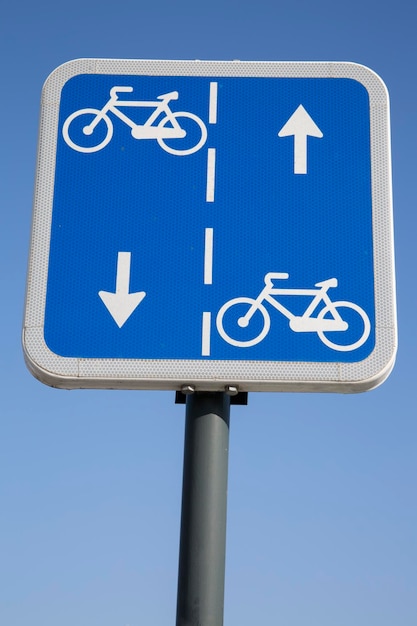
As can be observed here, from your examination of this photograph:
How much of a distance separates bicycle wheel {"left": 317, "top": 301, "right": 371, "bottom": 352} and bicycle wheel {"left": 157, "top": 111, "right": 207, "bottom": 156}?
64 cm

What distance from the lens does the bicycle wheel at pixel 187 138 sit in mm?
2691

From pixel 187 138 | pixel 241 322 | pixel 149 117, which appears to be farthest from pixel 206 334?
pixel 149 117

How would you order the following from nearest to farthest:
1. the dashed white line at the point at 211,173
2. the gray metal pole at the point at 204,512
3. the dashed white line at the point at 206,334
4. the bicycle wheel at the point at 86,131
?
the gray metal pole at the point at 204,512
the dashed white line at the point at 206,334
the dashed white line at the point at 211,173
the bicycle wheel at the point at 86,131

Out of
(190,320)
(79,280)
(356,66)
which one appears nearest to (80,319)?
(79,280)

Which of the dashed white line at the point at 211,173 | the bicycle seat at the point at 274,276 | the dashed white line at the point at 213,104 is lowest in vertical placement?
the bicycle seat at the point at 274,276

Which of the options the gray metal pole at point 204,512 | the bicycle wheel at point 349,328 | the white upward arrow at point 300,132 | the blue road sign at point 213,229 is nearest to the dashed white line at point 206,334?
the blue road sign at point 213,229

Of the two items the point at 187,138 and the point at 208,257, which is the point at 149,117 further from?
the point at 208,257

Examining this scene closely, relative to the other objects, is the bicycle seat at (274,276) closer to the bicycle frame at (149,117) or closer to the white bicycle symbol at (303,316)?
the white bicycle symbol at (303,316)

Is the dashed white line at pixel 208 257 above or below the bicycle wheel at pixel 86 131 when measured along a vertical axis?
below

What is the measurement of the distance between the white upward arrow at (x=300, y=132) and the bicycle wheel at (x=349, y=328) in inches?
17.6

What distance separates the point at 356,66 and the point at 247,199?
0.57 m

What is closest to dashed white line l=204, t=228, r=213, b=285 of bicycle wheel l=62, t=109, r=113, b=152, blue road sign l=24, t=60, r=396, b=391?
blue road sign l=24, t=60, r=396, b=391

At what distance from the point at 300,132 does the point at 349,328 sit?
635 mm

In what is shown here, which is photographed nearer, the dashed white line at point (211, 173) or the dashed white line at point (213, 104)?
the dashed white line at point (211, 173)
